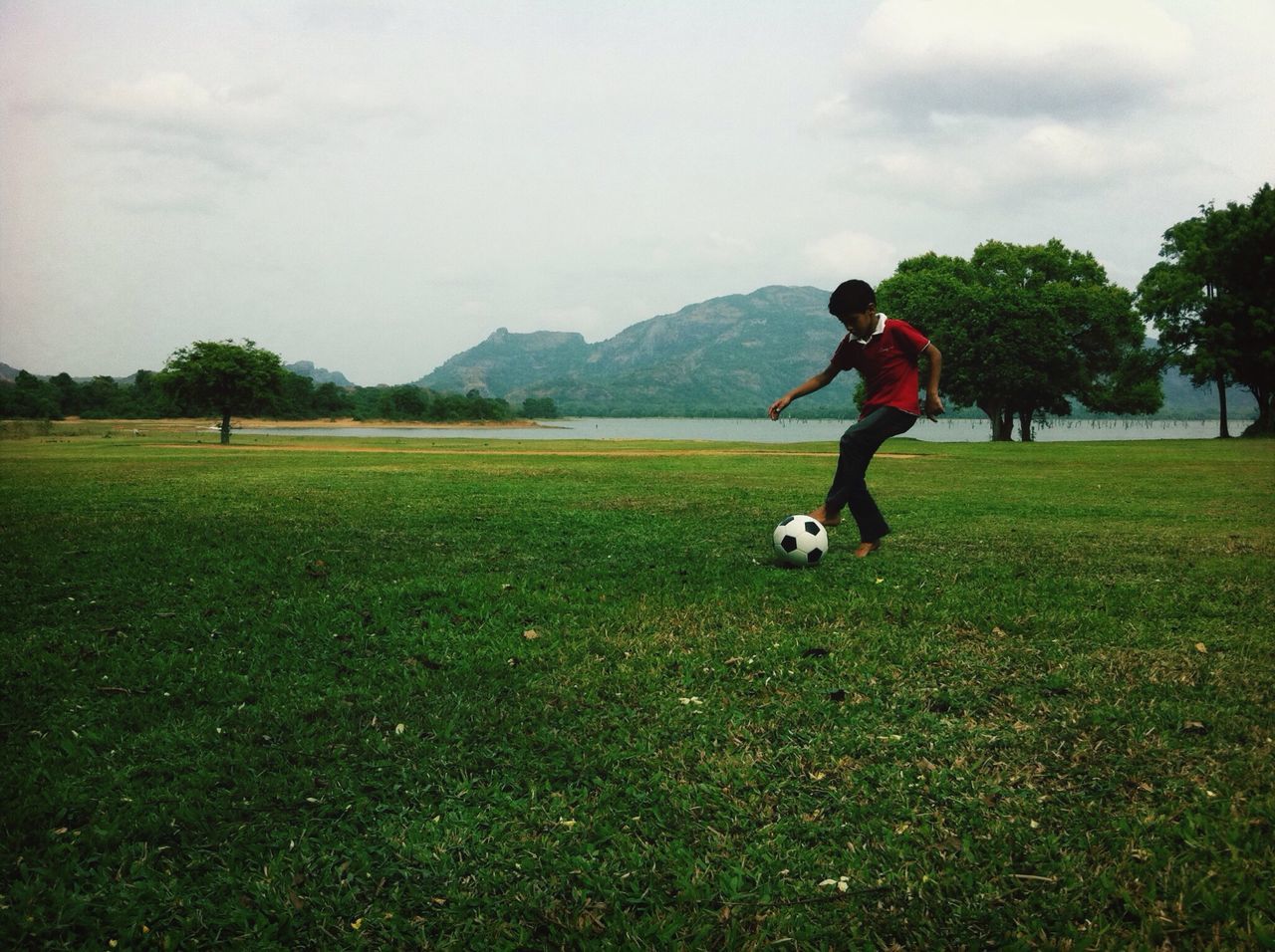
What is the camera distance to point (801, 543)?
8.55 metres

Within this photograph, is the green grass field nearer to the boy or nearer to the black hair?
the boy

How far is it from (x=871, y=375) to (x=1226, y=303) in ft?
197

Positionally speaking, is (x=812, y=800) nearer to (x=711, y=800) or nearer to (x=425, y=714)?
(x=711, y=800)

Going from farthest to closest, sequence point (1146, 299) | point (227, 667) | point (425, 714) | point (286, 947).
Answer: point (1146, 299), point (227, 667), point (425, 714), point (286, 947)

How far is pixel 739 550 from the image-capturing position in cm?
969

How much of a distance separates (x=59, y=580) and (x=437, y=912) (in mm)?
7080

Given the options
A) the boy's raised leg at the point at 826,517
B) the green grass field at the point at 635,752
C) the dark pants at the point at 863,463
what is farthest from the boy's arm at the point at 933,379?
the green grass field at the point at 635,752

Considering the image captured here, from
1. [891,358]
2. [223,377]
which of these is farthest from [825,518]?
[223,377]

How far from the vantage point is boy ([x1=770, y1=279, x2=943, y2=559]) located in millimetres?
8703

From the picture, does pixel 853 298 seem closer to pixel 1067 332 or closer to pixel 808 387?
pixel 808 387

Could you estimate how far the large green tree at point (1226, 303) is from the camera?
172ft

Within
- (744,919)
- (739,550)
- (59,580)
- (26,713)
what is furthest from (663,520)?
(744,919)

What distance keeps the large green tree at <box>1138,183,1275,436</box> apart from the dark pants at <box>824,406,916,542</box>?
185 feet

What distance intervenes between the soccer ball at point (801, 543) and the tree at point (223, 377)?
45.4 m
